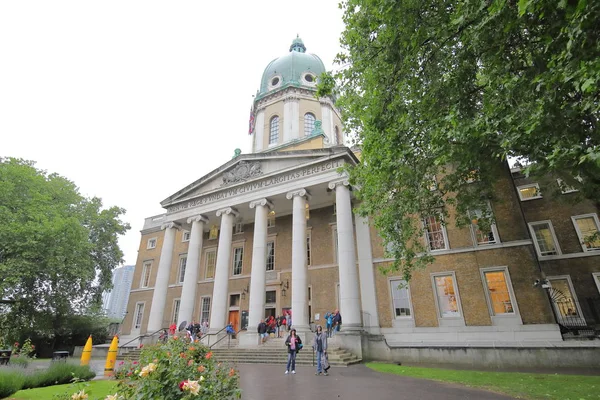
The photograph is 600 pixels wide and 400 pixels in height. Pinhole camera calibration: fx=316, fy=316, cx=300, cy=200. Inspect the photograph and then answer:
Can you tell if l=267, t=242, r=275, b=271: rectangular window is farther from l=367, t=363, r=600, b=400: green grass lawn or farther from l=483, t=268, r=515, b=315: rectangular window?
l=483, t=268, r=515, b=315: rectangular window

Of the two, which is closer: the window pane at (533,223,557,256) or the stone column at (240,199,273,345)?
the window pane at (533,223,557,256)

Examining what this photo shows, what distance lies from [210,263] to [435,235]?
61.7 ft

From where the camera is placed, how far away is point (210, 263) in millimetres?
28172

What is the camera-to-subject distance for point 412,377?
1054 cm

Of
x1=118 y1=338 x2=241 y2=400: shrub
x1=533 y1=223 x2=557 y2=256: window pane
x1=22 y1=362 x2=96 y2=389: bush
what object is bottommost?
x1=22 y1=362 x2=96 y2=389: bush

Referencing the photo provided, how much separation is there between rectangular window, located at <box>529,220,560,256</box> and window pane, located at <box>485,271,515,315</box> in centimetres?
330

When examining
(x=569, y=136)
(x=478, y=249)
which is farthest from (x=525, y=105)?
(x=478, y=249)

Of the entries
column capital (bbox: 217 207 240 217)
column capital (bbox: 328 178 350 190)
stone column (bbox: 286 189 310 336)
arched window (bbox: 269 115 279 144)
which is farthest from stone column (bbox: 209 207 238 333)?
arched window (bbox: 269 115 279 144)

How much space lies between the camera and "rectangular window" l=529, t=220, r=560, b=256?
59.8 ft

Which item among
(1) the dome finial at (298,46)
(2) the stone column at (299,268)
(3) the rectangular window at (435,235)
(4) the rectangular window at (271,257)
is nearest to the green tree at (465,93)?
(3) the rectangular window at (435,235)

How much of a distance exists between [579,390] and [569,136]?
6280mm

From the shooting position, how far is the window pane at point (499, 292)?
55.8ft

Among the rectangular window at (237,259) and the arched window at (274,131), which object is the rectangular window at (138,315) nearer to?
the rectangular window at (237,259)

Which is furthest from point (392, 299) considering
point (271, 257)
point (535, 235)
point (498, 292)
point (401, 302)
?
point (271, 257)
